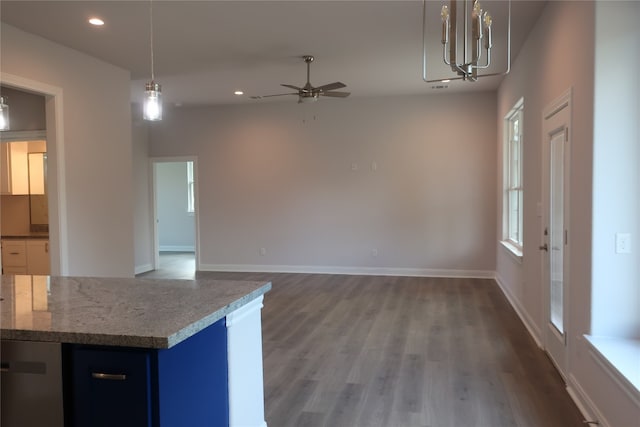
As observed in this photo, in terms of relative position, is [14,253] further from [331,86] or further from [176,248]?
[176,248]

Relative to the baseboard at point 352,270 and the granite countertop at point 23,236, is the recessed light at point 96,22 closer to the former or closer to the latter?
the granite countertop at point 23,236

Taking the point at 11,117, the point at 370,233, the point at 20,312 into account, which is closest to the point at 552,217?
the point at 20,312

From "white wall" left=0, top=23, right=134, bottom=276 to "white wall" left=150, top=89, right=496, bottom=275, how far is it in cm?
261

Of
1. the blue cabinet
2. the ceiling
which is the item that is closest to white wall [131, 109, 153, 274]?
the ceiling

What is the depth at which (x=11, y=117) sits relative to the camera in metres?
5.28

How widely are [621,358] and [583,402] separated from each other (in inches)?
25.4

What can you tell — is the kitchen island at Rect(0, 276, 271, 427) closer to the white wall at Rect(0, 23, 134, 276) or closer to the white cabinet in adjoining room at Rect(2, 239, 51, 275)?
the white wall at Rect(0, 23, 134, 276)

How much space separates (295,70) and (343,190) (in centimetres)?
253

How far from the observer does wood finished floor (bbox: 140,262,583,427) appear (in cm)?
289

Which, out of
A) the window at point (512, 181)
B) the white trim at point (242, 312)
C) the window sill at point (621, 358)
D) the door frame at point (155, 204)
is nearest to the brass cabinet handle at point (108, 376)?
the white trim at point (242, 312)

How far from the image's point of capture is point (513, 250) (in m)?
5.68

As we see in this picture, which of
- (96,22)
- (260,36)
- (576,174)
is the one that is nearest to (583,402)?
(576,174)

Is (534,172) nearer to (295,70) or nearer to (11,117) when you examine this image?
(295,70)

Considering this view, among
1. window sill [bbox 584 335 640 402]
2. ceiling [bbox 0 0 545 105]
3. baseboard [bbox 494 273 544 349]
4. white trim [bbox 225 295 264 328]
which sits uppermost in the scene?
ceiling [bbox 0 0 545 105]
